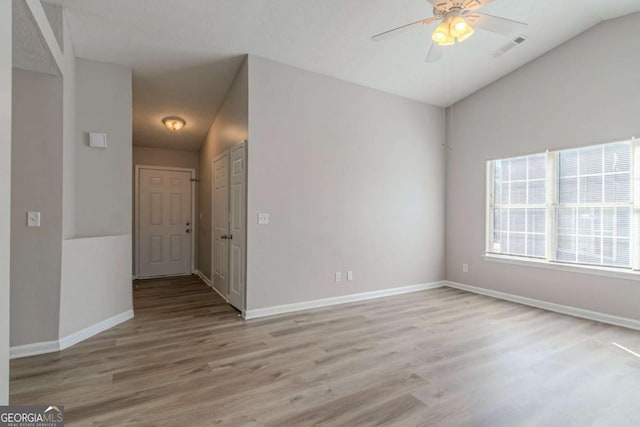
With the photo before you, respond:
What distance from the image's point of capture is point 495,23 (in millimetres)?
2467

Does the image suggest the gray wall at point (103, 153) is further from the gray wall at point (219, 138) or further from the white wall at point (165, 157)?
the white wall at point (165, 157)

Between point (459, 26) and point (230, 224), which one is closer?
point (459, 26)

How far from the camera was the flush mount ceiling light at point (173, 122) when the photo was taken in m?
4.88

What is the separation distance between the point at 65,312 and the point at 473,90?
594 centimetres

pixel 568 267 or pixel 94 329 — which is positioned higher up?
pixel 568 267

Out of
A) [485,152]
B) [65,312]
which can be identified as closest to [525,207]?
[485,152]

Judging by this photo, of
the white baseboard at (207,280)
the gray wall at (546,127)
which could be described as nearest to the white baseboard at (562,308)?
the gray wall at (546,127)

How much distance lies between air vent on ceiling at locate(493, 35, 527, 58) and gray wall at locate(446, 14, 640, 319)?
59cm

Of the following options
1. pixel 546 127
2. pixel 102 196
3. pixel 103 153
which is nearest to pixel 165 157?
pixel 103 153

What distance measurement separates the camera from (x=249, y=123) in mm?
3639

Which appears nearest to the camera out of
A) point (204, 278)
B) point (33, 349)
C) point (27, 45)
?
point (27, 45)

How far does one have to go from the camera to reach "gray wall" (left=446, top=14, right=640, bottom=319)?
11.5ft

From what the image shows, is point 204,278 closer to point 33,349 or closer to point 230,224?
point 230,224

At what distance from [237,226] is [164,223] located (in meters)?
2.88
